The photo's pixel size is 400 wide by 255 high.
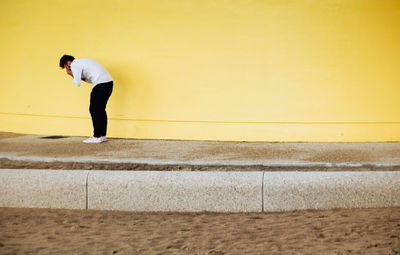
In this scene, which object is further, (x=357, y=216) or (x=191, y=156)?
(x=191, y=156)

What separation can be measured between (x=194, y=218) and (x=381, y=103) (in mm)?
3325

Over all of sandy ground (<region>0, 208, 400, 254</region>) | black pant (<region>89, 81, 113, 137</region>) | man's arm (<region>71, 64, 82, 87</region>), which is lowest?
sandy ground (<region>0, 208, 400, 254</region>)

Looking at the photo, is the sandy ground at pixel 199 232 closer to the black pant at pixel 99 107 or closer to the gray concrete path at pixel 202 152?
the gray concrete path at pixel 202 152

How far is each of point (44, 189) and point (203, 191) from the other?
1.21 m

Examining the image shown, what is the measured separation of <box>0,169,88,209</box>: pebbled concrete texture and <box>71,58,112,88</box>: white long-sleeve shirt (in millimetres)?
1851

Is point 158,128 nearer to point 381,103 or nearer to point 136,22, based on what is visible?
point 136,22

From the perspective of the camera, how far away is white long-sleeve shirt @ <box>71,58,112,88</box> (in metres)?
5.36

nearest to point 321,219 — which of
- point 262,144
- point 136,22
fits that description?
point 262,144

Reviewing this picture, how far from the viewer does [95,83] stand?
5.45 m

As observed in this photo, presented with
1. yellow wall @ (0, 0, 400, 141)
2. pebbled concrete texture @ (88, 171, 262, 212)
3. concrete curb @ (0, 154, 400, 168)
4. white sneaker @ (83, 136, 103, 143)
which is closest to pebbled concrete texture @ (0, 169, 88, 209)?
pebbled concrete texture @ (88, 171, 262, 212)

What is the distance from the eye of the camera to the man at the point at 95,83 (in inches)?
212

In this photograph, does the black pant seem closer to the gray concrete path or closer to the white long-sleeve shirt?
the white long-sleeve shirt

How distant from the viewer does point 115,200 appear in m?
3.61

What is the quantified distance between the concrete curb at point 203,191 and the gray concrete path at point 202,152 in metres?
0.53
